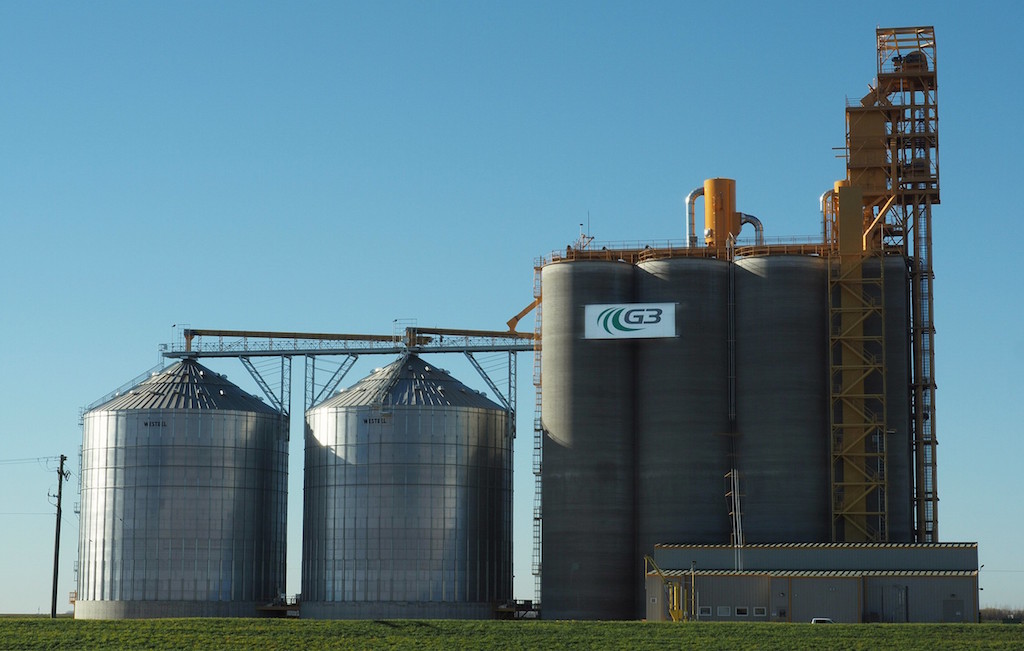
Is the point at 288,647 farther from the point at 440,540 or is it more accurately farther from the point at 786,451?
the point at 786,451

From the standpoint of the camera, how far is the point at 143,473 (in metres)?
108

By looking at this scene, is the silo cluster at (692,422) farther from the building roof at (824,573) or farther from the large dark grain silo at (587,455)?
the building roof at (824,573)

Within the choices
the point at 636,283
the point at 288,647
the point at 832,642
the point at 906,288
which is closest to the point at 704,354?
the point at 636,283

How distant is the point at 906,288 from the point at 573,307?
2080cm

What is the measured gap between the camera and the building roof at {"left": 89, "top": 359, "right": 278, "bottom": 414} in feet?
359

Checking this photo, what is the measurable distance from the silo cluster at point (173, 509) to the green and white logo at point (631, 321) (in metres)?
24.3

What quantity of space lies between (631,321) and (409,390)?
50.7 feet

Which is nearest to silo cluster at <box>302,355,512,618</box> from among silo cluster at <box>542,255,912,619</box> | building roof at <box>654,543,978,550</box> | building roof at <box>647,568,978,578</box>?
silo cluster at <box>542,255,912,619</box>

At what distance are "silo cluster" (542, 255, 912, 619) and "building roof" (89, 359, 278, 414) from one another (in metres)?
21.9

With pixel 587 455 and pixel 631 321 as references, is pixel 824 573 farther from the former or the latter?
pixel 631 321

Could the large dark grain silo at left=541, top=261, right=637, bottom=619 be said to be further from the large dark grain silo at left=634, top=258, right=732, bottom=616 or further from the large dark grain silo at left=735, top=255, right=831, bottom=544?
the large dark grain silo at left=735, top=255, right=831, bottom=544

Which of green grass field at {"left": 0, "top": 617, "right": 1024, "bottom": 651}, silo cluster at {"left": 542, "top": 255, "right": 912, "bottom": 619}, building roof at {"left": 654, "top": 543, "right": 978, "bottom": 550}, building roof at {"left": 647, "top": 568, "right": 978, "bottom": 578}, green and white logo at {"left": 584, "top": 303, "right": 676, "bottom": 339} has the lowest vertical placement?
green grass field at {"left": 0, "top": 617, "right": 1024, "bottom": 651}

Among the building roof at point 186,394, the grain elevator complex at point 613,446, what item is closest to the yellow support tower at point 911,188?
the grain elevator complex at point 613,446

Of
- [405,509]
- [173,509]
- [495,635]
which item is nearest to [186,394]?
[173,509]
